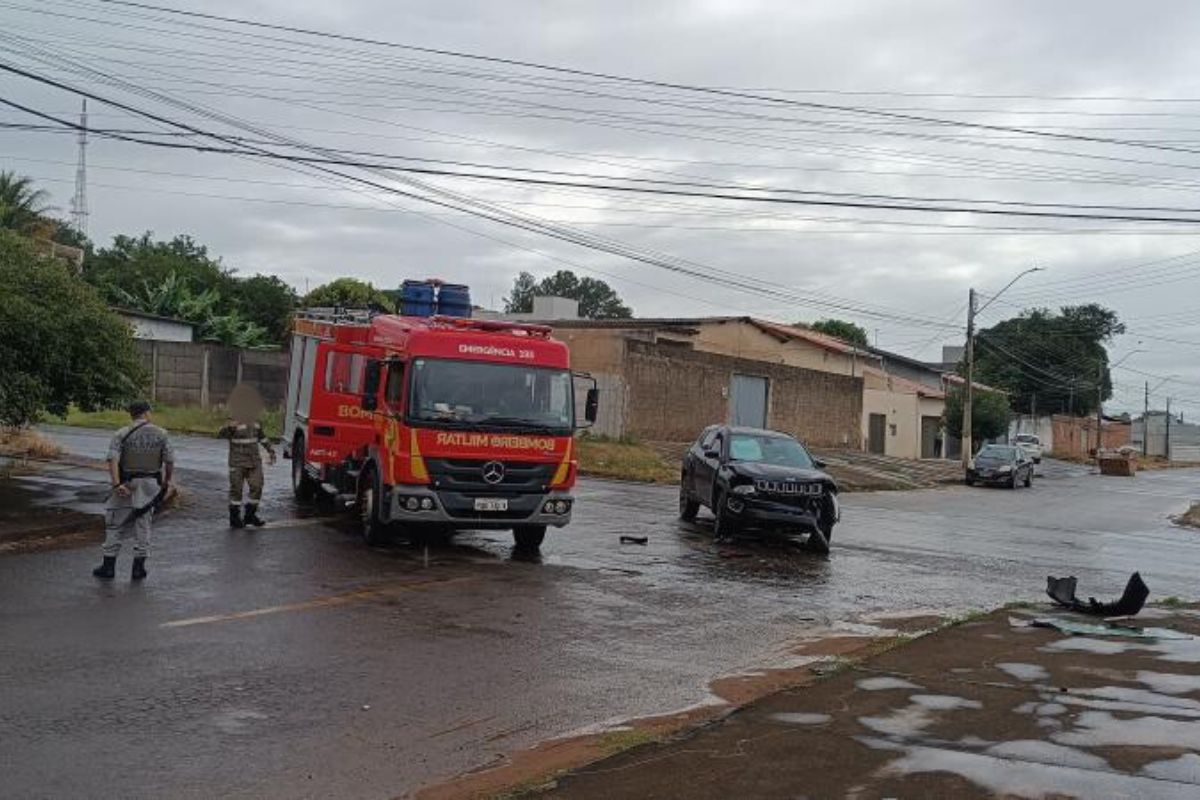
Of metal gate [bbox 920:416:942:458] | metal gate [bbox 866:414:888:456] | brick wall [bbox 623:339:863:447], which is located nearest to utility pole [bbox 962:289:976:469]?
brick wall [bbox 623:339:863:447]

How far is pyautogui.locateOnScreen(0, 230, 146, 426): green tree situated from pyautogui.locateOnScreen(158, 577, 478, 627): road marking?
640 cm

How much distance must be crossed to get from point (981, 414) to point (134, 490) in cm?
5588

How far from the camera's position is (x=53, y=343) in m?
15.6

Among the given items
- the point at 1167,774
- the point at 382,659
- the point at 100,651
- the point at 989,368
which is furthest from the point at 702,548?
the point at 989,368

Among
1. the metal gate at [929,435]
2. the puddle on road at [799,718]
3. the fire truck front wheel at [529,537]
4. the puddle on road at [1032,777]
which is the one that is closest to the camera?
the puddle on road at [1032,777]

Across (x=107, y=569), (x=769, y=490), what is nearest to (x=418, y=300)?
(x=769, y=490)

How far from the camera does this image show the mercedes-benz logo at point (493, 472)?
13891 mm

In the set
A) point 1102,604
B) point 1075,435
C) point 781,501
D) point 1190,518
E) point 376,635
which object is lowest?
point 376,635

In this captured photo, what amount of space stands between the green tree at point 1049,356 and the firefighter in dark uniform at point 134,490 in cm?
8615

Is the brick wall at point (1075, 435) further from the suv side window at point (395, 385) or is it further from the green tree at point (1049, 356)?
the suv side window at point (395, 385)

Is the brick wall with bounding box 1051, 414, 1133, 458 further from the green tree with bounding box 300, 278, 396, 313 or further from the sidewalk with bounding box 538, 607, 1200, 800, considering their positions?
the sidewalk with bounding box 538, 607, 1200, 800

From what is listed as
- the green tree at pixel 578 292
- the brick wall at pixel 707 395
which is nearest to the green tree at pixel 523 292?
the green tree at pixel 578 292

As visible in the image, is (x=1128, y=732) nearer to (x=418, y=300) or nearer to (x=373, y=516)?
(x=373, y=516)

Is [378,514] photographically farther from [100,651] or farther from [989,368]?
[989,368]
